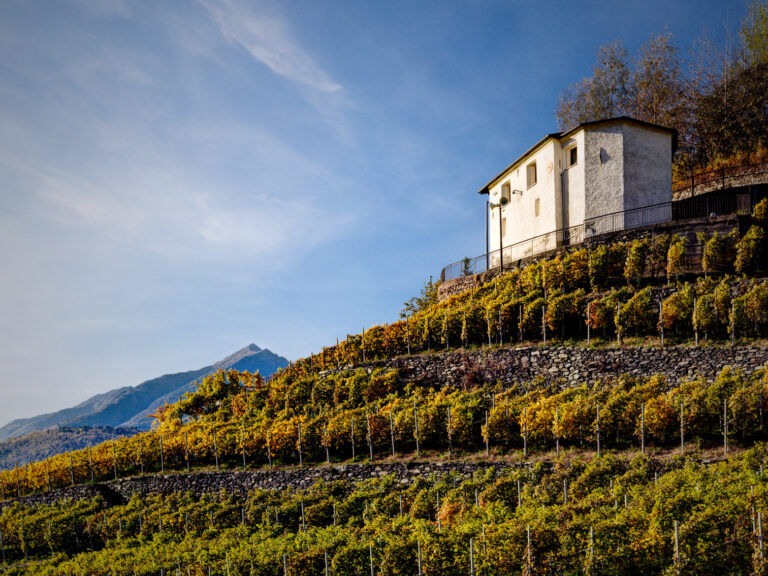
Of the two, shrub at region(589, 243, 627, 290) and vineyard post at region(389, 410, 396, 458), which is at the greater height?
shrub at region(589, 243, 627, 290)

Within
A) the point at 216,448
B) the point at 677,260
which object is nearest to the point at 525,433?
the point at 677,260

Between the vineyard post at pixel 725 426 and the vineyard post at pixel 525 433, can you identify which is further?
the vineyard post at pixel 525 433

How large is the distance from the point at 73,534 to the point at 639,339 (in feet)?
84.6

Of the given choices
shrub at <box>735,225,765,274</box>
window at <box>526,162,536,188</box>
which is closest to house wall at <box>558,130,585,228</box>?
window at <box>526,162,536,188</box>

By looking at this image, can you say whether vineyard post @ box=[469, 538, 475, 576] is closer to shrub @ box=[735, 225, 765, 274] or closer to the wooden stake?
the wooden stake

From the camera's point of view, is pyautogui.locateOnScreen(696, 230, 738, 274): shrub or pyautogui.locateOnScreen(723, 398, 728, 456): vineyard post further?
pyautogui.locateOnScreen(696, 230, 738, 274): shrub

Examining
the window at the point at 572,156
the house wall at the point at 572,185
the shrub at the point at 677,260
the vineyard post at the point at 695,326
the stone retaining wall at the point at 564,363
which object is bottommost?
the stone retaining wall at the point at 564,363

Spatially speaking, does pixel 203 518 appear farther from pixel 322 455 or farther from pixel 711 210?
pixel 711 210

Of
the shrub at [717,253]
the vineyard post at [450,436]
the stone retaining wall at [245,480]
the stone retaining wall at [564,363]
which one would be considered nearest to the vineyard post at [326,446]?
the stone retaining wall at [245,480]

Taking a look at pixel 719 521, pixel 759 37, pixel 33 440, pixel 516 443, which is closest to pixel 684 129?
pixel 759 37

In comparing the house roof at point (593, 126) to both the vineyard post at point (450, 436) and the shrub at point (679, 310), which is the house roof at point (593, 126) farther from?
the vineyard post at point (450, 436)

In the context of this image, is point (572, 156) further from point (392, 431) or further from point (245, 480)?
point (245, 480)

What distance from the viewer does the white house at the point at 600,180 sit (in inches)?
1135

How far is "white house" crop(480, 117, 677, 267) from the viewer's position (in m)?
28.8
